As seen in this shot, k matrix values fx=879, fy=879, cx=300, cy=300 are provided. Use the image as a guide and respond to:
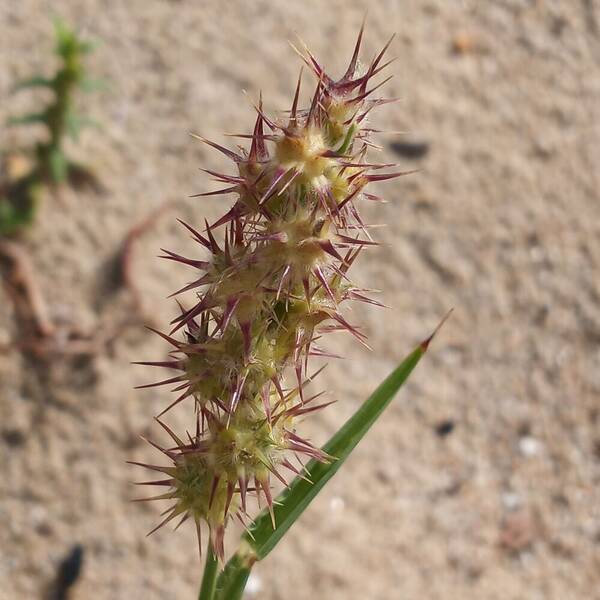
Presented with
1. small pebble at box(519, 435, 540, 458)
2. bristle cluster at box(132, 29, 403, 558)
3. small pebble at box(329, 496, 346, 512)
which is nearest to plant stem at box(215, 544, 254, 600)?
bristle cluster at box(132, 29, 403, 558)

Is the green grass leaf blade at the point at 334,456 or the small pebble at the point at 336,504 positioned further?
the small pebble at the point at 336,504

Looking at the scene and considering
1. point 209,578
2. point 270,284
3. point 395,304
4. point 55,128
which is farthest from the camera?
point 395,304

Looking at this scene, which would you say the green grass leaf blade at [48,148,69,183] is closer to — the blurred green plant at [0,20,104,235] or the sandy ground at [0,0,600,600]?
the blurred green plant at [0,20,104,235]

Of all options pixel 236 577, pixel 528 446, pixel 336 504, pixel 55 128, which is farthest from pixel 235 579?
pixel 55 128

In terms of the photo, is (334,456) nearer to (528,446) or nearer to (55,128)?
(528,446)

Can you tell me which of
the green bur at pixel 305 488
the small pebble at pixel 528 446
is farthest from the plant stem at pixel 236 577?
the small pebble at pixel 528 446

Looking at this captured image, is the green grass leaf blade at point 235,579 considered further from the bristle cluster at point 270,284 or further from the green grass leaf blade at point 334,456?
the bristle cluster at point 270,284
